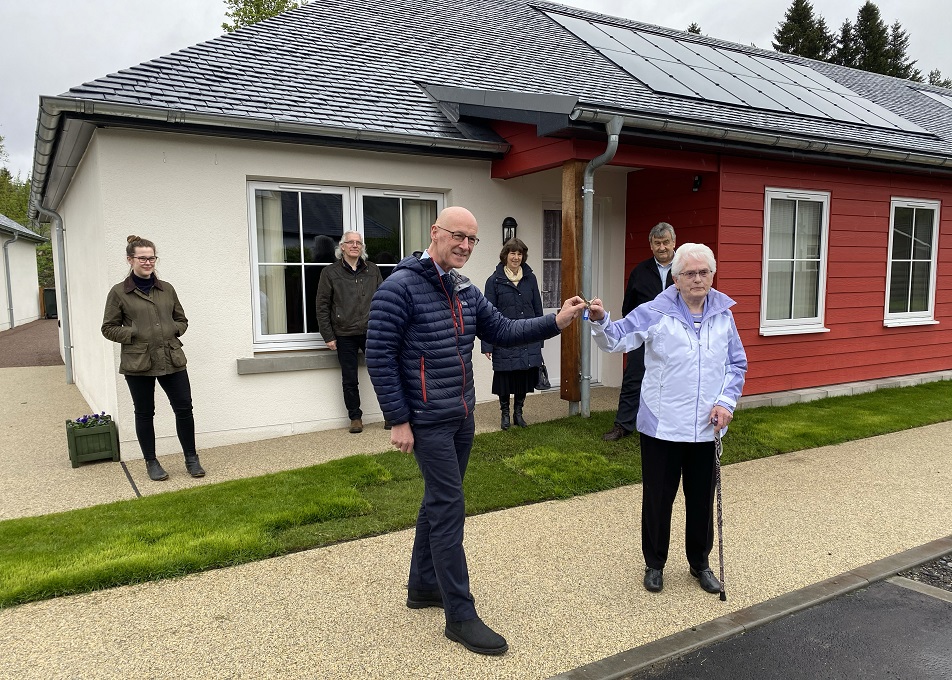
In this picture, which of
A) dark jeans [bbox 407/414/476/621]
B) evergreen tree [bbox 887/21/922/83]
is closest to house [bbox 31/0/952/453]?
dark jeans [bbox 407/414/476/621]

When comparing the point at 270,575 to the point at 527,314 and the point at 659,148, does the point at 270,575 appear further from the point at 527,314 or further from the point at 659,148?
the point at 659,148

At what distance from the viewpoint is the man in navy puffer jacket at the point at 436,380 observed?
2.93m

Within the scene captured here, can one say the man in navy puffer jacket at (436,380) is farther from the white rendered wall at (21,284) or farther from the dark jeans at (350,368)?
the white rendered wall at (21,284)

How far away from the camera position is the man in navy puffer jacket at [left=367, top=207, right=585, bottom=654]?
2930 millimetres

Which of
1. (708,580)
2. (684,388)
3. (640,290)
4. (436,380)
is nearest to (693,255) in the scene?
(684,388)

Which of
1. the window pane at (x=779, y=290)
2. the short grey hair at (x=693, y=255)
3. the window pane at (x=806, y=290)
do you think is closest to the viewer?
the short grey hair at (x=693, y=255)

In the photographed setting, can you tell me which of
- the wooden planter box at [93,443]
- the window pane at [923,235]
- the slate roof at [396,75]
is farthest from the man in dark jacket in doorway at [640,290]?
the window pane at [923,235]

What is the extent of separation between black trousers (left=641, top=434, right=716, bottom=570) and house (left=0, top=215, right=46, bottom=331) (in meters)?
22.9

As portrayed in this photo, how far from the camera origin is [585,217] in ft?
21.5

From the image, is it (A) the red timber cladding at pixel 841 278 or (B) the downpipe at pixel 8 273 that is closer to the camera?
(A) the red timber cladding at pixel 841 278

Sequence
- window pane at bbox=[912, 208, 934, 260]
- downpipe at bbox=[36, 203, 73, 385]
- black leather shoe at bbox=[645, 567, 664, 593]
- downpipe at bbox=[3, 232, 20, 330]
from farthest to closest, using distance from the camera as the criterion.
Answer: downpipe at bbox=[3, 232, 20, 330]
downpipe at bbox=[36, 203, 73, 385]
window pane at bbox=[912, 208, 934, 260]
black leather shoe at bbox=[645, 567, 664, 593]

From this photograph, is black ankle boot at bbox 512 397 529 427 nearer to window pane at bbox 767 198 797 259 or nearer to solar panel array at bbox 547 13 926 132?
window pane at bbox 767 198 797 259

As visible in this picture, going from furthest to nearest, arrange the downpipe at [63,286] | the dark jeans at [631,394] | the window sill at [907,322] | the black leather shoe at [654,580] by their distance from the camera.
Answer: the downpipe at [63,286]
the window sill at [907,322]
the dark jeans at [631,394]
the black leather shoe at [654,580]

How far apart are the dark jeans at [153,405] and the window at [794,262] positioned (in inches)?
243
